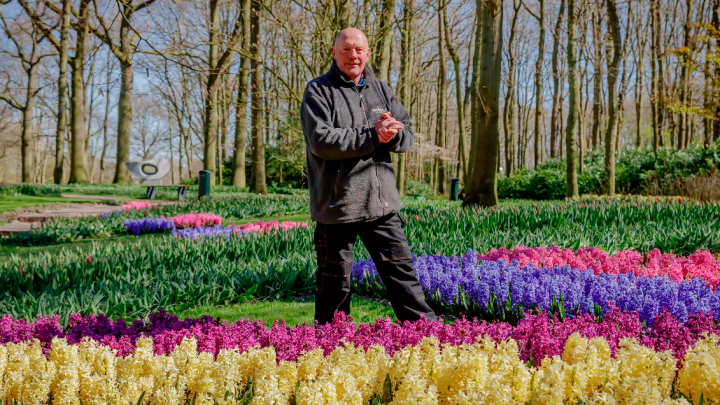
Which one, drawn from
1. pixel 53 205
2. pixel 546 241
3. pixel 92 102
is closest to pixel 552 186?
pixel 546 241

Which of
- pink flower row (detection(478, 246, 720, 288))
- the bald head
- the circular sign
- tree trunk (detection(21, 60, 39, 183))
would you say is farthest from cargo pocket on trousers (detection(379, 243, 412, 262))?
tree trunk (detection(21, 60, 39, 183))

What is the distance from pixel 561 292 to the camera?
355 centimetres

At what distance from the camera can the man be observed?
2789 millimetres

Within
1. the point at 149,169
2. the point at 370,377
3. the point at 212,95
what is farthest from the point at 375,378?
the point at 149,169

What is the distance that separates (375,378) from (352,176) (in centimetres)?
121

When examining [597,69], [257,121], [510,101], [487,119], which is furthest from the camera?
[510,101]

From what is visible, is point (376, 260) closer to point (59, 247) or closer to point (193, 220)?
point (59, 247)

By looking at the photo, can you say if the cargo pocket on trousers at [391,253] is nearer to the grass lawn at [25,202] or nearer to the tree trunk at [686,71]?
the grass lawn at [25,202]

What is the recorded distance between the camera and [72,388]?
1.90m

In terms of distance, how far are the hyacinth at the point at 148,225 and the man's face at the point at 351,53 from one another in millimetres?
6409

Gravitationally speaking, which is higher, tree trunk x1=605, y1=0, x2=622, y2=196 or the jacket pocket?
tree trunk x1=605, y1=0, x2=622, y2=196

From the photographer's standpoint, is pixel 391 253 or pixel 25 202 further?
pixel 25 202

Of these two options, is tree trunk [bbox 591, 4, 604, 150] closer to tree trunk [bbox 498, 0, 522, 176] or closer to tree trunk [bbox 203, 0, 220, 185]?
tree trunk [bbox 498, 0, 522, 176]

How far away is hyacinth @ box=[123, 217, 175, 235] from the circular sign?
1405cm
